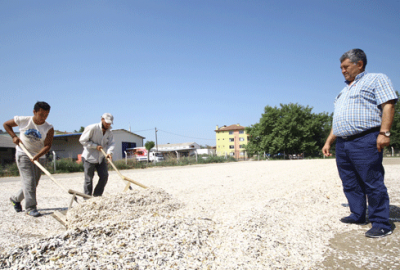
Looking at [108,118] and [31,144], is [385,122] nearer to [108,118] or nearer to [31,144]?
[108,118]

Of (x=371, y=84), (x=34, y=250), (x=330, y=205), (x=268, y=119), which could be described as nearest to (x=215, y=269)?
(x=34, y=250)

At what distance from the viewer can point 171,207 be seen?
11.9 ft

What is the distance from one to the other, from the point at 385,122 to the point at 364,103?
10.7 inches

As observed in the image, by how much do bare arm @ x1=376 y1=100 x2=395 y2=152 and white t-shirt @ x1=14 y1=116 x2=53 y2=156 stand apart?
172 inches

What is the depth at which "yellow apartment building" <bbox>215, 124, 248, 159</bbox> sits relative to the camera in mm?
71250

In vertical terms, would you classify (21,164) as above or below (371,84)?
below

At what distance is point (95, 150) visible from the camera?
4.18 meters

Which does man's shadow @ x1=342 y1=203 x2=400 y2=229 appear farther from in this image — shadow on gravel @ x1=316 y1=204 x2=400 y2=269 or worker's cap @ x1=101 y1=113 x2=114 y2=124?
worker's cap @ x1=101 y1=113 x2=114 y2=124

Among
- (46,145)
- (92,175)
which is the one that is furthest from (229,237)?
(46,145)

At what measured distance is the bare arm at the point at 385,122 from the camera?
2.29 m

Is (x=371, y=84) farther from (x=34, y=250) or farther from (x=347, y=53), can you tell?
(x=34, y=250)

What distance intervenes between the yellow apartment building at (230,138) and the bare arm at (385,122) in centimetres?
6787

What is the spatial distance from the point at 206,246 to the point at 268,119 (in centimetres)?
3777

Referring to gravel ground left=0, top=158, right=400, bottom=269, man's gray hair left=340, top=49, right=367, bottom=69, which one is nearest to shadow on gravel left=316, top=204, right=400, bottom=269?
gravel ground left=0, top=158, right=400, bottom=269
